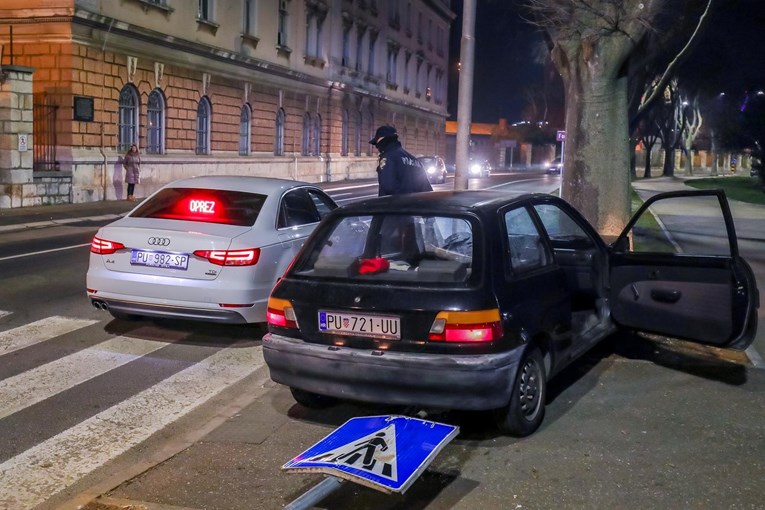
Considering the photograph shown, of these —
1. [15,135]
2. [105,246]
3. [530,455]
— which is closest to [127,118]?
[15,135]

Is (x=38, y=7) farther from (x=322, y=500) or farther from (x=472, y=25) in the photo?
(x=322, y=500)

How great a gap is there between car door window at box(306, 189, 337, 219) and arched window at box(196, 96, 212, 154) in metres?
23.6

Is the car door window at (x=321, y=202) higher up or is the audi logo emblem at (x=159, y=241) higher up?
the car door window at (x=321, y=202)

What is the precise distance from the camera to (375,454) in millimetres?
4492

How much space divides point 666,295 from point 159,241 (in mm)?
4118

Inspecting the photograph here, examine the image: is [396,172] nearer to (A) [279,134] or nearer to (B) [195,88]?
(B) [195,88]

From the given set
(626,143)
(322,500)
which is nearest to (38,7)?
(626,143)

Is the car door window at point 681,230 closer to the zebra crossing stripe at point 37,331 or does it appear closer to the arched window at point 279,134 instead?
the zebra crossing stripe at point 37,331

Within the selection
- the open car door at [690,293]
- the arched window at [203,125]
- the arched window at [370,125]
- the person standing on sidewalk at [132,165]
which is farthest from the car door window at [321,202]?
the arched window at [370,125]

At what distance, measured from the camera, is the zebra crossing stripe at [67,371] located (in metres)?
6.23

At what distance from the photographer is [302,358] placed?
17.6ft

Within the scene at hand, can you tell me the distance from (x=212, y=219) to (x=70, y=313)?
2.19 m

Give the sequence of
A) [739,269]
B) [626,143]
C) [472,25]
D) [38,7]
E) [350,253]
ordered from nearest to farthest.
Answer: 1. [350,253]
2. [739,269]
3. [626,143]
4. [472,25]
5. [38,7]

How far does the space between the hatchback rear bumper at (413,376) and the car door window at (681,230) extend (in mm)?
7766
